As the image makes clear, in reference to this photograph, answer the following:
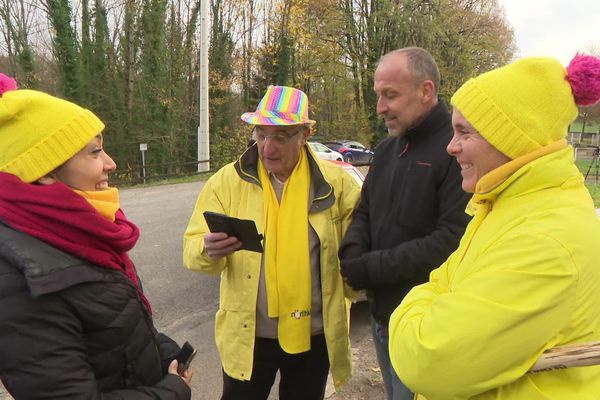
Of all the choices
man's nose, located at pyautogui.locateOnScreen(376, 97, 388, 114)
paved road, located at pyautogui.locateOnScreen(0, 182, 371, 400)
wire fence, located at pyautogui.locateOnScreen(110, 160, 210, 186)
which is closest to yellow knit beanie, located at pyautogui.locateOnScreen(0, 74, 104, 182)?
man's nose, located at pyautogui.locateOnScreen(376, 97, 388, 114)

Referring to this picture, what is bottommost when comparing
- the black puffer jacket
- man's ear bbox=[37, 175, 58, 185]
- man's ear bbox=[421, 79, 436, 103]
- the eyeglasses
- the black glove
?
the black glove

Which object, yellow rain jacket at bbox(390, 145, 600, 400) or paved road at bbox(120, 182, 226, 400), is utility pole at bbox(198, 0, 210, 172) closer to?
paved road at bbox(120, 182, 226, 400)

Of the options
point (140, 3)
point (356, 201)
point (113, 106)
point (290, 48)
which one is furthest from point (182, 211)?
point (290, 48)

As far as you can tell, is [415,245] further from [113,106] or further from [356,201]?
[113,106]

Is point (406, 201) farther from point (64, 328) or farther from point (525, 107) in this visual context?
point (64, 328)

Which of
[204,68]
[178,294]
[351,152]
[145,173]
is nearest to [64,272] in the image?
[178,294]

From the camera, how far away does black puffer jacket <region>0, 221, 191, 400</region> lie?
125cm

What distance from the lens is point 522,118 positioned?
129 cm

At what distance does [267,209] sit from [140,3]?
2243 cm

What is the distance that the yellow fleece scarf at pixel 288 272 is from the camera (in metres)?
2.33

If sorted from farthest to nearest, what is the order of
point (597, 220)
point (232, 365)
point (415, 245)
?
point (232, 365) < point (415, 245) < point (597, 220)

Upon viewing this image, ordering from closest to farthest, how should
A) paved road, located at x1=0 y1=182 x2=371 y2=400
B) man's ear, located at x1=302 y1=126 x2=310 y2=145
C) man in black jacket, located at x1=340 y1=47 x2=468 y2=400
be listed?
man in black jacket, located at x1=340 y1=47 x2=468 y2=400
man's ear, located at x1=302 y1=126 x2=310 y2=145
paved road, located at x1=0 y1=182 x2=371 y2=400

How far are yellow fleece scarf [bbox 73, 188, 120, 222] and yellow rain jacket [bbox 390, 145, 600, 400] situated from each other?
1.03 m

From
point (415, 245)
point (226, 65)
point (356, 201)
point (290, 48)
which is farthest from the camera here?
point (290, 48)
